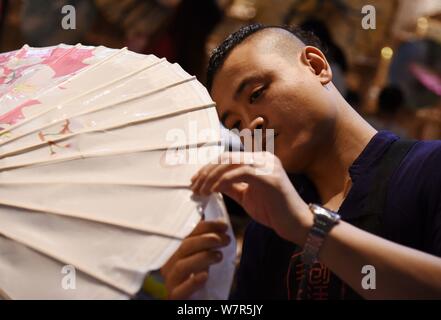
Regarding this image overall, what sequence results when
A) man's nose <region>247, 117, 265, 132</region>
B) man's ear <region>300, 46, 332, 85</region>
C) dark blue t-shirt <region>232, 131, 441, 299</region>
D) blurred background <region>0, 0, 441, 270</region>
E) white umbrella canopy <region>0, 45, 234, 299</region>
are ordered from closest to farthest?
1. white umbrella canopy <region>0, 45, 234, 299</region>
2. dark blue t-shirt <region>232, 131, 441, 299</region>
3. man's nose <region>247, 117, 265, 132</region>
4. man's ear <region>300, 46, 332, 85</region>
5. blurred background <region>0, 0, 441, 270</region>

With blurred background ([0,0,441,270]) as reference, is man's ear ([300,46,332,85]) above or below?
above

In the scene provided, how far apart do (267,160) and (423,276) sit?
1.10 feet

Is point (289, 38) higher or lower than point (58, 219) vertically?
higher

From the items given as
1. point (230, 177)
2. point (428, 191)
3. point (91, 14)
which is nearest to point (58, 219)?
point (230, 177)

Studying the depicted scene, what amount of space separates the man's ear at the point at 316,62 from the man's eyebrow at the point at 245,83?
17cm

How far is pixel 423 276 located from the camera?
2.95 feet

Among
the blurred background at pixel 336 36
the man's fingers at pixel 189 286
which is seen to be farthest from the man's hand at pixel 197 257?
the blurred background at pixel 336 36

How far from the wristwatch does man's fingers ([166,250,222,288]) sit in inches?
10.5

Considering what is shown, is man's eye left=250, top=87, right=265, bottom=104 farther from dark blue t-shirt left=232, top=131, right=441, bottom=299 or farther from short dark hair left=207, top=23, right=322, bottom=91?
dark blue t-shirt left=232, top=131, right=441, bottom=299

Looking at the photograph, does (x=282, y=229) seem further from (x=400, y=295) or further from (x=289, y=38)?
(x=289, y=38)

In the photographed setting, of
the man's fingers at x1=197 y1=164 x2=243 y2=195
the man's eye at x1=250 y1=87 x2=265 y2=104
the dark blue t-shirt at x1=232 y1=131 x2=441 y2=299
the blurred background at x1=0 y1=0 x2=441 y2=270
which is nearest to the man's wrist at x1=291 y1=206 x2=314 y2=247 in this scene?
the man's fingers at x1=197 y1=164 x2=243 y2=195

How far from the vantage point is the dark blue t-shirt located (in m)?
1.06

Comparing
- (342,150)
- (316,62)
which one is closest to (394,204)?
(342,150)

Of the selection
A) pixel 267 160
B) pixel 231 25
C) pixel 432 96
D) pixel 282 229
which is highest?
pixel 267 160
